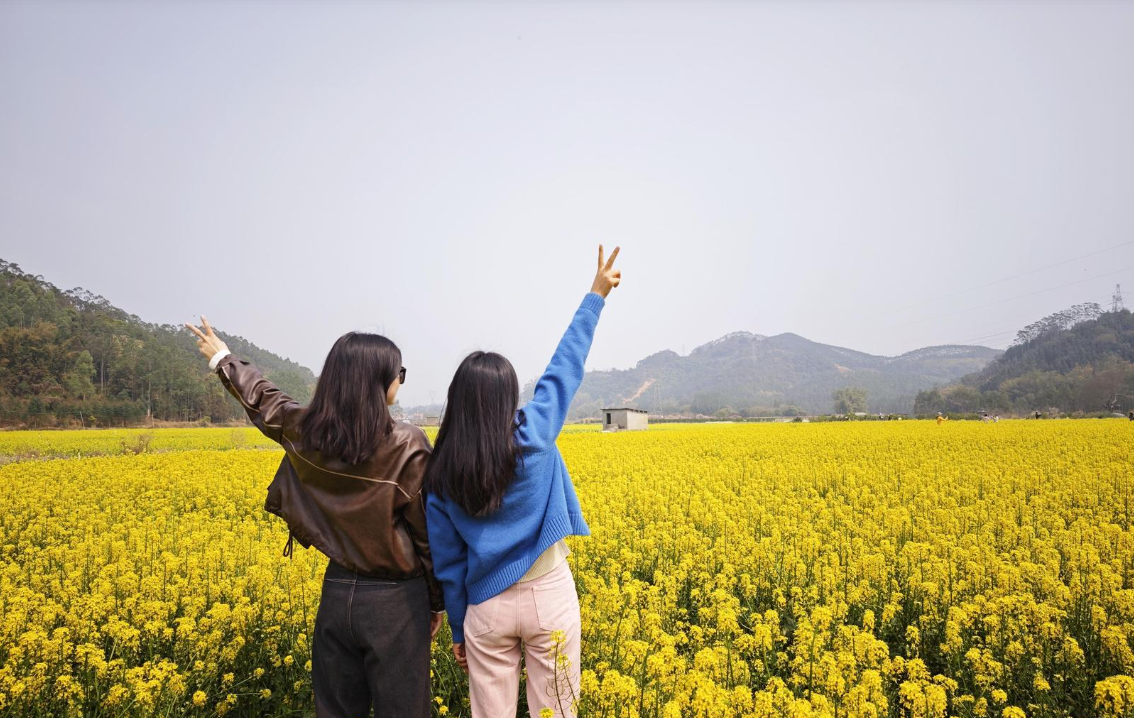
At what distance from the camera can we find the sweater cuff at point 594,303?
242 cm

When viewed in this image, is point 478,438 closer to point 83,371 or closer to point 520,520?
point 520,520

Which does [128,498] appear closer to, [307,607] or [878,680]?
[307,607]

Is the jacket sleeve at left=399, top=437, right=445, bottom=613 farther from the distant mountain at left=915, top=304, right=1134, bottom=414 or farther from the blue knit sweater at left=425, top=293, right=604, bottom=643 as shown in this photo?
the distant mountain at left=915, top=304, right=1134, bottom=414

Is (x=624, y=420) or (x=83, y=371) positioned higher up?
(x=83, y=371)

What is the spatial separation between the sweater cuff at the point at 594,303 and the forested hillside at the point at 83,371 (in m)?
44.8

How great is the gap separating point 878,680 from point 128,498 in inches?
385

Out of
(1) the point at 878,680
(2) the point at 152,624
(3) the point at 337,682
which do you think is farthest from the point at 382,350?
(2) the point at 152,624

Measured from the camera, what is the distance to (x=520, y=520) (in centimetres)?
217

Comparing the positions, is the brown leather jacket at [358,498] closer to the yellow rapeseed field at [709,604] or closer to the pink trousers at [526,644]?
the pink trousers at [526,644]

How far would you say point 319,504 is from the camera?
2209 millimetres

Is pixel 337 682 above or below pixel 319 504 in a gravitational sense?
below

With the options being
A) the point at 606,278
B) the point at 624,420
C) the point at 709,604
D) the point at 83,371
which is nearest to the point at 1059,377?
the point at 624,420

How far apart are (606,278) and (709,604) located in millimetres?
3490

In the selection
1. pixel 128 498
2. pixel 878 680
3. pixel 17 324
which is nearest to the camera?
pixel 878 680
